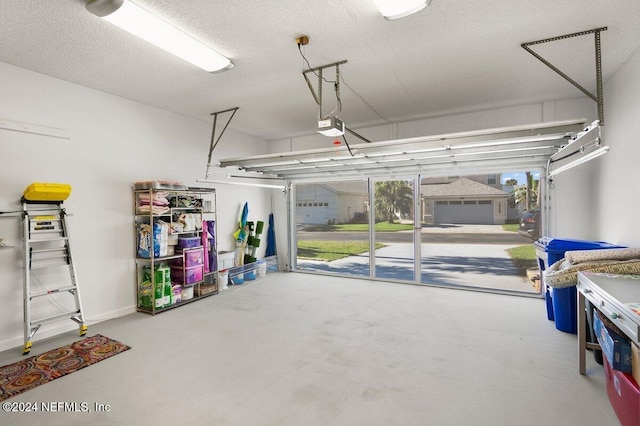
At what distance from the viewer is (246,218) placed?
6598 millimetres

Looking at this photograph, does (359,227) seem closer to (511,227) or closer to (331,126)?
(511,227)

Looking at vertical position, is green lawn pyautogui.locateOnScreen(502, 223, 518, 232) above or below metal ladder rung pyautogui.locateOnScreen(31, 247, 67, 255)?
above

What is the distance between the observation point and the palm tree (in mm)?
6527

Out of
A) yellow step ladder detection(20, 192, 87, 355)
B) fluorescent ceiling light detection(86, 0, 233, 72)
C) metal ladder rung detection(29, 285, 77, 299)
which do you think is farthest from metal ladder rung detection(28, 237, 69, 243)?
fluorescent ceiling light detection(86, 0, 233, 72)

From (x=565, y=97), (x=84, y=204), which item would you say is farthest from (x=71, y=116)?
(x=565, y=97)

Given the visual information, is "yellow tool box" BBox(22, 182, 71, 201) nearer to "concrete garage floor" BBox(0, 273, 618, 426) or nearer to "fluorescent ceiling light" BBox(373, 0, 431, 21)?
"concrete garage floor" BBox(0, 273, 618, 426)

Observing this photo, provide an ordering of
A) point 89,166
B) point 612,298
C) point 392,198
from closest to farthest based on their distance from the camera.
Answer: point 612,298, point 89,166, point 392,198

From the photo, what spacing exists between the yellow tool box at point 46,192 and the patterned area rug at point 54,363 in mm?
1664

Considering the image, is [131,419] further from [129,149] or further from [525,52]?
[525,52]

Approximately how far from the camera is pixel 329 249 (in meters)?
9.04

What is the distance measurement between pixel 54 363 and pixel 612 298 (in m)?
4.69

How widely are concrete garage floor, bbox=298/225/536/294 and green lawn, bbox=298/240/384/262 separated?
26cm

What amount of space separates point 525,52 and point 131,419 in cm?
485

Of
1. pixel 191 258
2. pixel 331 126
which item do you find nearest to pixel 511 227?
pixel 331 126
